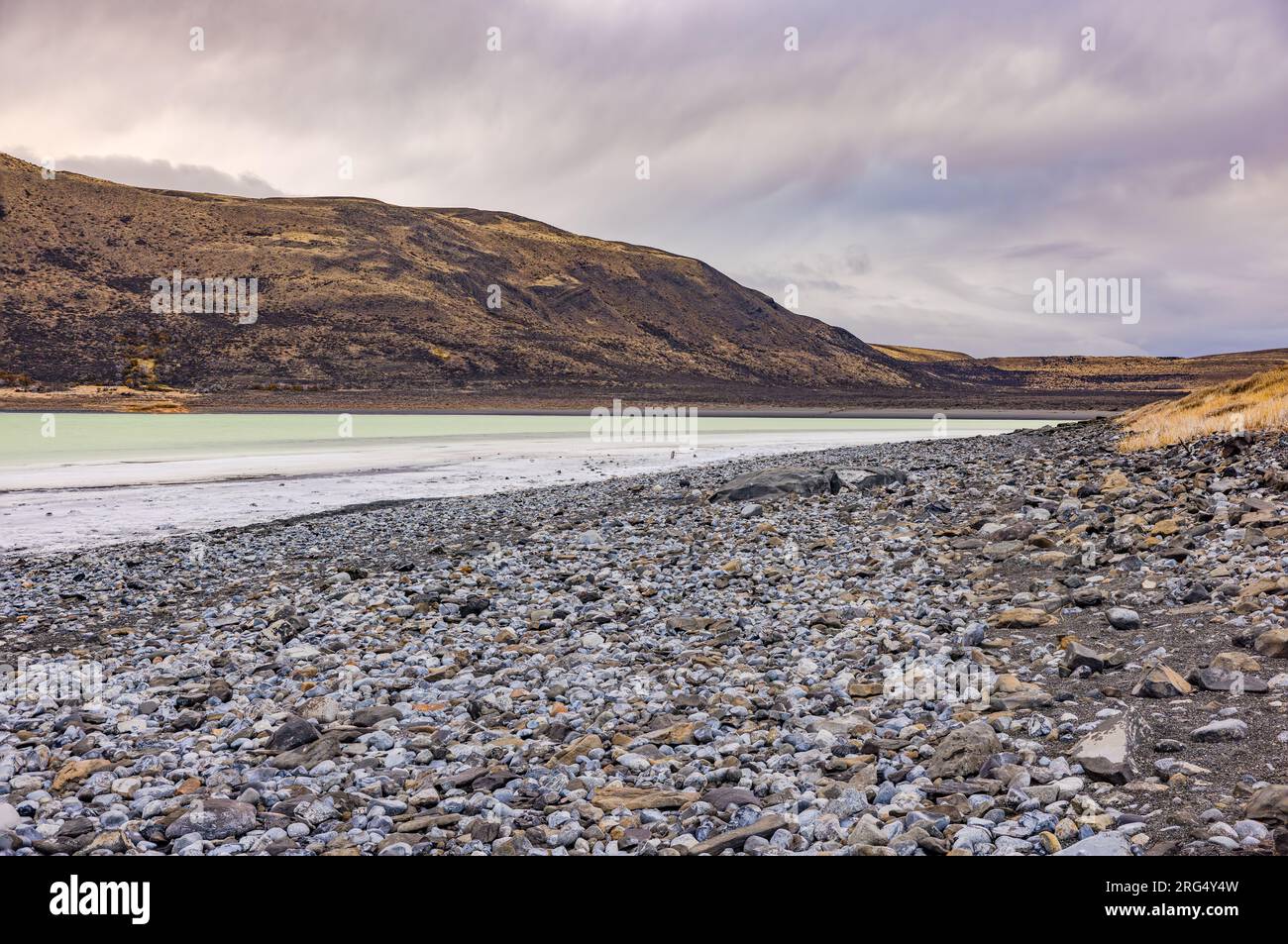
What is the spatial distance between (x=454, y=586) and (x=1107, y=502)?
31.4 feet

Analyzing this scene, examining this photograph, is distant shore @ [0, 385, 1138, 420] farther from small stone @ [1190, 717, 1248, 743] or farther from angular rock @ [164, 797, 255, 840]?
A: small stone @ [1190, 717, 1248, 743]

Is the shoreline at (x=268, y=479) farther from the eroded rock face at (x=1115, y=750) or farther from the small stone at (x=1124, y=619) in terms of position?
the eroded rock face at (x=1115, y=750)

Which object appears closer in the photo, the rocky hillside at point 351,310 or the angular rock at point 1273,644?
the angular rock at point 1273,644

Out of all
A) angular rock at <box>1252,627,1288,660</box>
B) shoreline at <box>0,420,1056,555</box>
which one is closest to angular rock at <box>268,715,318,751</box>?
angular rock at <box>1252,627,1288,660</box>

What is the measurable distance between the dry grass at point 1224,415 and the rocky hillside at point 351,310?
9908cm

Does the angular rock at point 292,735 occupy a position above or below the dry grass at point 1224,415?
below

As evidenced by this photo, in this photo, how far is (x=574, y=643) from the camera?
912 centimetres

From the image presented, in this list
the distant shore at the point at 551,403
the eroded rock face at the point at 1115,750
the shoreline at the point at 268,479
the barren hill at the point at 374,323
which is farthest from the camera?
the barren hill at the point at 374,323

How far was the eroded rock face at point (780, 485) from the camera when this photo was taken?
703 inches

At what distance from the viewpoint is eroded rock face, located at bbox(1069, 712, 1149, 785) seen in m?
5.10

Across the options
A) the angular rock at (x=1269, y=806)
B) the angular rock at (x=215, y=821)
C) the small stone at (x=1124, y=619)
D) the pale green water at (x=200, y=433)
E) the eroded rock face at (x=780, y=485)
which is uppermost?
the pale green water at (x=200, y=433)

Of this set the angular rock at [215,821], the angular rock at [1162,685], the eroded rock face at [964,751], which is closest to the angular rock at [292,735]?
the angular rock at [215,821]
